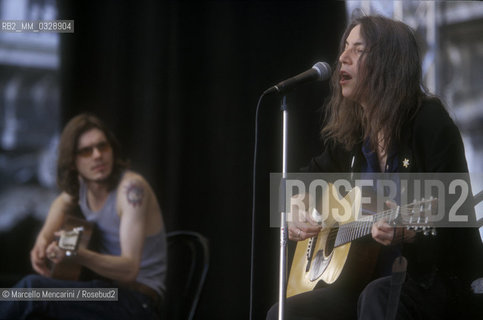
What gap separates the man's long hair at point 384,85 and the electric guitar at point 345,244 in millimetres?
280

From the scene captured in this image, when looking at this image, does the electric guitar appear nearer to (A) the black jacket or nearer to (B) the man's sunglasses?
(A) the black jacket

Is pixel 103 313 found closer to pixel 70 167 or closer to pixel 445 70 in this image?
pixel 70 167

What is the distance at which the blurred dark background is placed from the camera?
293cm

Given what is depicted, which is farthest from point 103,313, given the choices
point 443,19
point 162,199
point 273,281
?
point 443,19

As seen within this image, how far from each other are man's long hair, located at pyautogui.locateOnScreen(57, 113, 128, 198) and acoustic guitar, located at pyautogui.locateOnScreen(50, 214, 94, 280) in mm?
150

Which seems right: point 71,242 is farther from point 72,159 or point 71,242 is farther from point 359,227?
point 359,227

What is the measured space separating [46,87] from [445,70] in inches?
82.9

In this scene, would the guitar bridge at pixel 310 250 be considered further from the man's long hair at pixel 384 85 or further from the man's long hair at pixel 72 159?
the man's long hair at pixel 72 159

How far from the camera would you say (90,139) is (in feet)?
→ 9.82

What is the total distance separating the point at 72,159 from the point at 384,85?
1650mm

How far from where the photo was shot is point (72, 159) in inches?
117

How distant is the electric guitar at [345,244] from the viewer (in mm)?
1886

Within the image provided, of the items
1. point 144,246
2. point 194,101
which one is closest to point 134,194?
point 144,246

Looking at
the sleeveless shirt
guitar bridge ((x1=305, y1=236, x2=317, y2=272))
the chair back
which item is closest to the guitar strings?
guitar bridge ((x1=305, y1=236, x2=317, y2=272))
